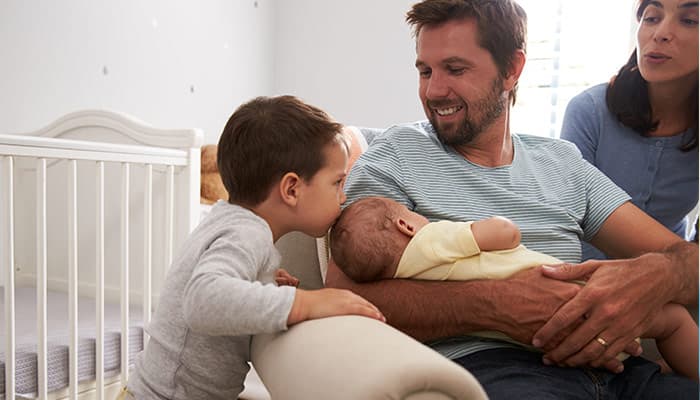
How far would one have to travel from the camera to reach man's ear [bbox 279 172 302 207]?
116 cm

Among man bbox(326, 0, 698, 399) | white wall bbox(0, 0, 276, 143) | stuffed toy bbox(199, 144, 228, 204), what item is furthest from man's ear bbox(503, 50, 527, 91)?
white wall bbox(0, 0, 276, 143)

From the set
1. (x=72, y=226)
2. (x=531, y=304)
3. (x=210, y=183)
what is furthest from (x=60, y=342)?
(x=531, y=304)

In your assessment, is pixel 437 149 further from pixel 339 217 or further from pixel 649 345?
pixel 649 345

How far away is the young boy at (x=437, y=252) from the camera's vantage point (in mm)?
1204

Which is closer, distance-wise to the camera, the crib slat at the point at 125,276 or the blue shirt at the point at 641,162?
the blue shirt at the point at 641,162

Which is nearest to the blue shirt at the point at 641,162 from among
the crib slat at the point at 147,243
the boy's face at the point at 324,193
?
the boy's face at the point at 324,193

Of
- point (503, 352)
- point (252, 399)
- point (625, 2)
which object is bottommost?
point (252, 399)

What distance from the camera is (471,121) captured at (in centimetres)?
146

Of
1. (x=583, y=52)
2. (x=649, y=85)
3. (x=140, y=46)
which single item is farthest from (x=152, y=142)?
(x=583, y=52)

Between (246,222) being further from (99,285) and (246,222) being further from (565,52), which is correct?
(565,52)

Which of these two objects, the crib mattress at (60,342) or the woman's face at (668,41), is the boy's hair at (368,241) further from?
the crib mattress at (60,342)

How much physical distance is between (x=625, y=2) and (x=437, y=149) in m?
2.43

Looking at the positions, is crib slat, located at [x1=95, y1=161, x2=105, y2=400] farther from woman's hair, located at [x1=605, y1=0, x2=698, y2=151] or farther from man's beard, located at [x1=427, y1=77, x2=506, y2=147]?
woman's hair, located at [x1=605, y1=0, x2=698, y2=151]

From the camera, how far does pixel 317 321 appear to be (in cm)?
96
